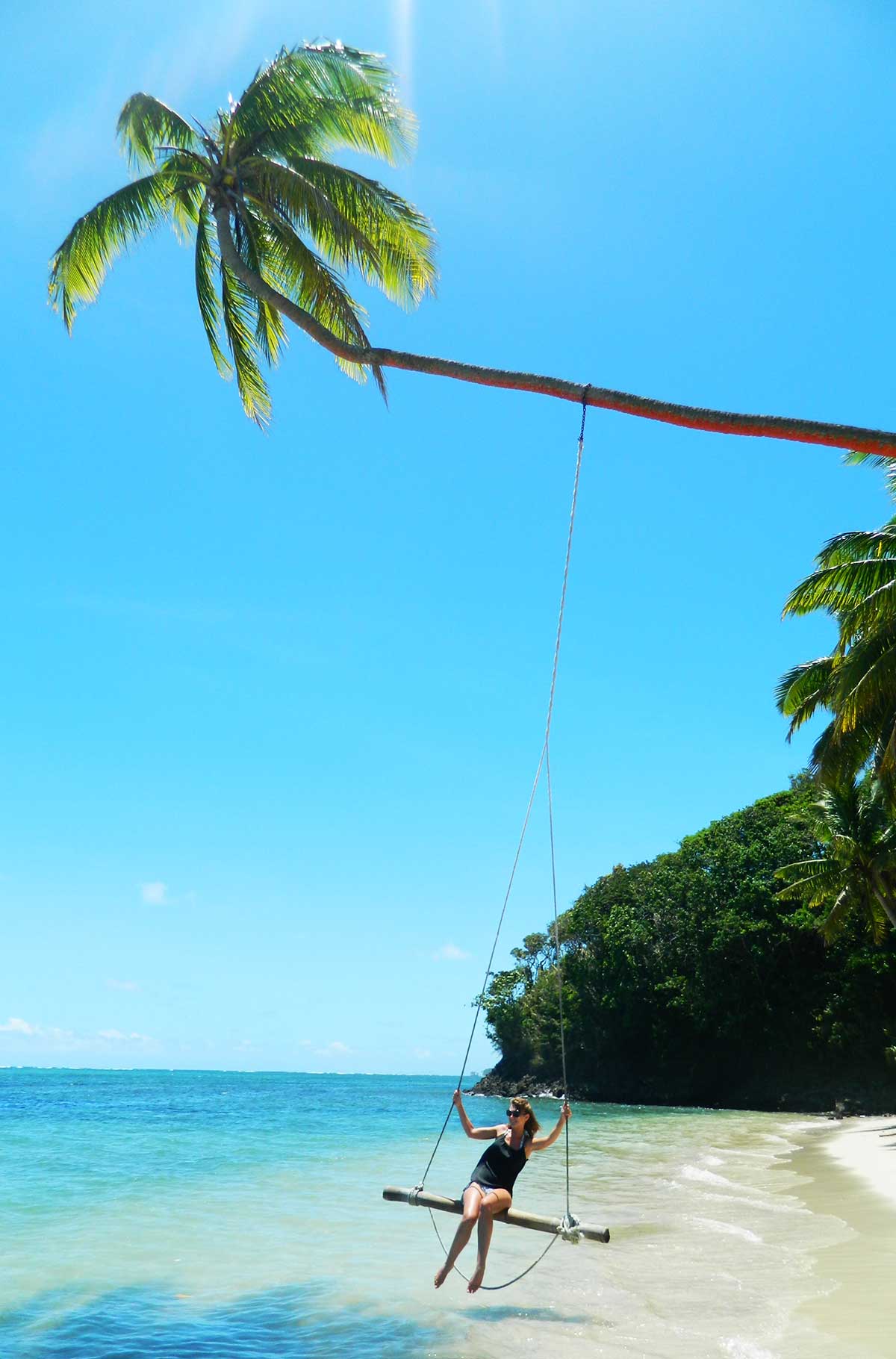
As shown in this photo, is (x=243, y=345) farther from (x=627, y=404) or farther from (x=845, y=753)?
(x=845, y=753)

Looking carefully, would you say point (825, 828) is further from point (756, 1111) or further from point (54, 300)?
point (54, 300)

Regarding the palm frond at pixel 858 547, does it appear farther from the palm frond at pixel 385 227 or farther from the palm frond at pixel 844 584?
the palm frond at pixel 385 227

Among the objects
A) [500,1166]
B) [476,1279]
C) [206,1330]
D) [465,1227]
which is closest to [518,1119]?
[500,1166]

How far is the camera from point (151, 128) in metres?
8.82

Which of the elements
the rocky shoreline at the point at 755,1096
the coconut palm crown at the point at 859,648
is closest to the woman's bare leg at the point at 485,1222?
the coconut palm crown at the point at 859,648

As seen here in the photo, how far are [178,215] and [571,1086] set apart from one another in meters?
43.0

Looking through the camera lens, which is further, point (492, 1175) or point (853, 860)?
point (853, 860)

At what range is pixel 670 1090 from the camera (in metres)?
39.8

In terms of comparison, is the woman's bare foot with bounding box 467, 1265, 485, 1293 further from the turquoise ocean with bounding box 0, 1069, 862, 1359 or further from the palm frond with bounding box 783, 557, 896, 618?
the palm frond with bounding box 783, 557, 896, 618

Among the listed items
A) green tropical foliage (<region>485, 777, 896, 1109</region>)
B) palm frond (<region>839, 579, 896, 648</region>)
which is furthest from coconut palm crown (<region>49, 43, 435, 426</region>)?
green tropical foliage (<region>485, 777, 896, 1109</region>)

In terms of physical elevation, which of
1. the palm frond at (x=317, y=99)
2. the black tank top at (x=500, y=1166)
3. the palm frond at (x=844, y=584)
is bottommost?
the black tank top at (x=500, y=1166)

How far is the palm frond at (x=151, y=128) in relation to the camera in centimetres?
873

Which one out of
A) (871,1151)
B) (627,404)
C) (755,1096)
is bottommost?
(871,1151)

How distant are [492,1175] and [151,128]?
8891mm
